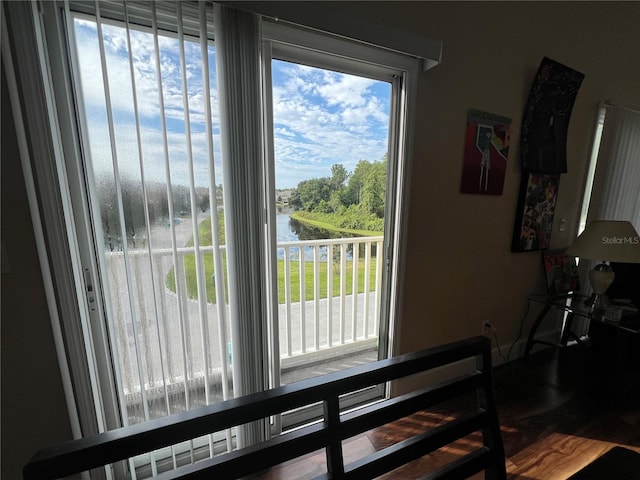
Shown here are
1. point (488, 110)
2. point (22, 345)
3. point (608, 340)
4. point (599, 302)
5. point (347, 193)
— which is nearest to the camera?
point (22, 345)

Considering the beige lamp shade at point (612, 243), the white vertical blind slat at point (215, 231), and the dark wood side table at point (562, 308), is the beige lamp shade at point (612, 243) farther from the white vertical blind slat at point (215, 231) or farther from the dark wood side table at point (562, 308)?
the white vertical blind slat at point (215, 231)

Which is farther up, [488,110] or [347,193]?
[488,110]

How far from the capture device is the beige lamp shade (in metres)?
1.76

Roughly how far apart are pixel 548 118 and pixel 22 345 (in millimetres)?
3144

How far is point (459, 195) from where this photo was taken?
5.74 feet

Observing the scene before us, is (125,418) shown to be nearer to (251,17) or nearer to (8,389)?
(8,389)

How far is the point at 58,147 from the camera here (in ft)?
3.08

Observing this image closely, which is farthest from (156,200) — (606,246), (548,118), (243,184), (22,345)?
(606,246)

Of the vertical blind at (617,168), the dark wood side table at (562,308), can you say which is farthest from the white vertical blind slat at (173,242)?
the vertical blind at (617,168)

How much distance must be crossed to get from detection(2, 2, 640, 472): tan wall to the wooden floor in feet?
1.39

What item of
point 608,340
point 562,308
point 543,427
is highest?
point 562,308

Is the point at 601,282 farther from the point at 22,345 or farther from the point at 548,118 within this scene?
the point at 22,345

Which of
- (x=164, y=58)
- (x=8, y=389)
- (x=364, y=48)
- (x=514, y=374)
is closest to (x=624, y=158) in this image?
(x=514, y=374)

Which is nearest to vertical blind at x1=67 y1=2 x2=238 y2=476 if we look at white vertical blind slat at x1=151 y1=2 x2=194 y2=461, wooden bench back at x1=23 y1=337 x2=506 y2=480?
white vertical blind slat at x1=151 y1=2 x2=194 y2=461
